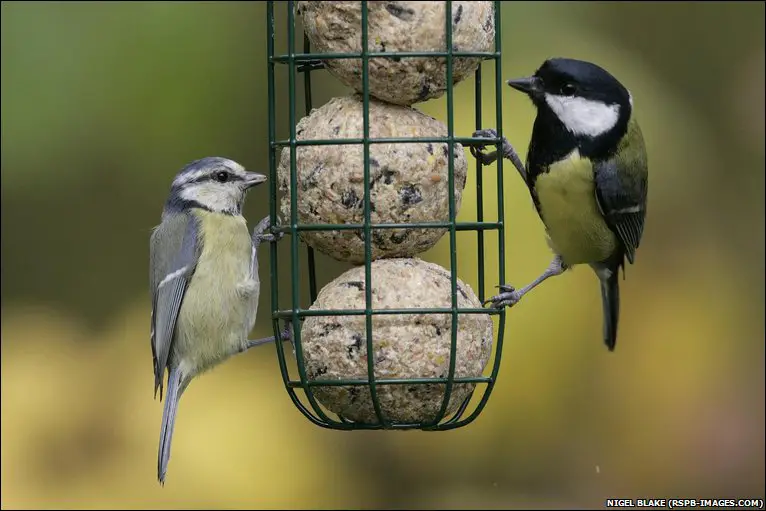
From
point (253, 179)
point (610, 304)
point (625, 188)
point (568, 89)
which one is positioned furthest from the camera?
point (610, 304)

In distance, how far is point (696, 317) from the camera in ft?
20.3

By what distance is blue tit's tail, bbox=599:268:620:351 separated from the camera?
18.7 ft

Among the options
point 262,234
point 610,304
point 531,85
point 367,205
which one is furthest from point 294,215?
point 610,304

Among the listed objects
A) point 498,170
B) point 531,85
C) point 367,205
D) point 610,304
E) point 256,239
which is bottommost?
point 610,304

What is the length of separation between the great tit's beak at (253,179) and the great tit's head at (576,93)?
0.95 m

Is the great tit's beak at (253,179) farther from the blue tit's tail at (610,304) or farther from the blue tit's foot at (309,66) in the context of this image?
the blue tit's tail at (610,304)

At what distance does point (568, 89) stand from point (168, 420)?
1.89m

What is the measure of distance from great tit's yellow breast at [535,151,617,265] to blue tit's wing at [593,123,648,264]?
38 millimetres

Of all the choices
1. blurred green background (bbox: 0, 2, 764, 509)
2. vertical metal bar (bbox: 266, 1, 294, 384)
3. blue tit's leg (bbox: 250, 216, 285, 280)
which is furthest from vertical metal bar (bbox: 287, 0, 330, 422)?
blurred green background (bbox: 0, 2, 764, 509)

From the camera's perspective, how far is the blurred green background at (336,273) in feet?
19.9

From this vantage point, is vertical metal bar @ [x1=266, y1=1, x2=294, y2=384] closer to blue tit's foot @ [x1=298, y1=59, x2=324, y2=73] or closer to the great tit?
blue tit's foot @ [x1=298, y1=59, x2=324, y2=73]

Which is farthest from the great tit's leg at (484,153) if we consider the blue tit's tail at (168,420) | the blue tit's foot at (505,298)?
the blue tit's tail at (168,420)

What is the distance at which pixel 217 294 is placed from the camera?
4902 millimetres

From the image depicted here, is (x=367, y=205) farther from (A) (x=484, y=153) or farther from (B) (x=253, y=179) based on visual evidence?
(B) (x=253, y=179)
